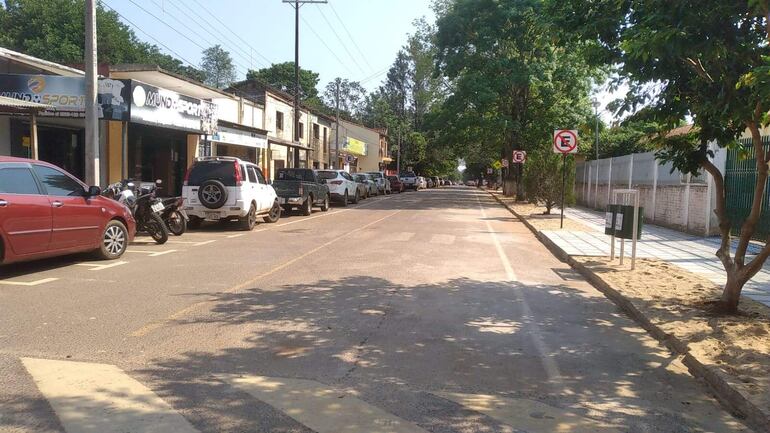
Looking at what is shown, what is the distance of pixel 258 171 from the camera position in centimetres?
1662

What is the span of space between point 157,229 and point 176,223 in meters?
1.60

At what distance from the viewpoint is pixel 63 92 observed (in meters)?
15.7

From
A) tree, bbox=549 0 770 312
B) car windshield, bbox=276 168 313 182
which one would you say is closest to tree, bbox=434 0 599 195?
car windshield, bbox=276 168 313 182

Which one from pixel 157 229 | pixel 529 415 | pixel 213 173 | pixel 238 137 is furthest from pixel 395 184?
pixel 529 415

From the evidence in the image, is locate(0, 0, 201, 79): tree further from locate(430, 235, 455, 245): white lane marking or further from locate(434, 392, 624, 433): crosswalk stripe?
locate(434, 392, 624, 433): crosswalk stripe

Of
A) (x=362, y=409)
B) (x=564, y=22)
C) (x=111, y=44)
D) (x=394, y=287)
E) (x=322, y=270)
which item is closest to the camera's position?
(x=362, y=409)

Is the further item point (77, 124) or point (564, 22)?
point (77, 124)

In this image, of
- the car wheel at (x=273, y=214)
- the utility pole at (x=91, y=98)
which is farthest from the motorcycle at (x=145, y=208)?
the car wheel at (x=273, y=214)

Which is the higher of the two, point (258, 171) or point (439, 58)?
point (439, 58)

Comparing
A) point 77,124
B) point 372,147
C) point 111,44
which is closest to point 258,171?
point 77,124

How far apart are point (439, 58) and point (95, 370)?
105 feet

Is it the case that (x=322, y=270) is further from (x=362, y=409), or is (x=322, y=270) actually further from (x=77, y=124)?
(x=77, y=124)

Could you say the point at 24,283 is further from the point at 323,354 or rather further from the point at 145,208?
the point at 323,354

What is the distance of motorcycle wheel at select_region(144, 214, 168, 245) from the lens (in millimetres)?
12195
